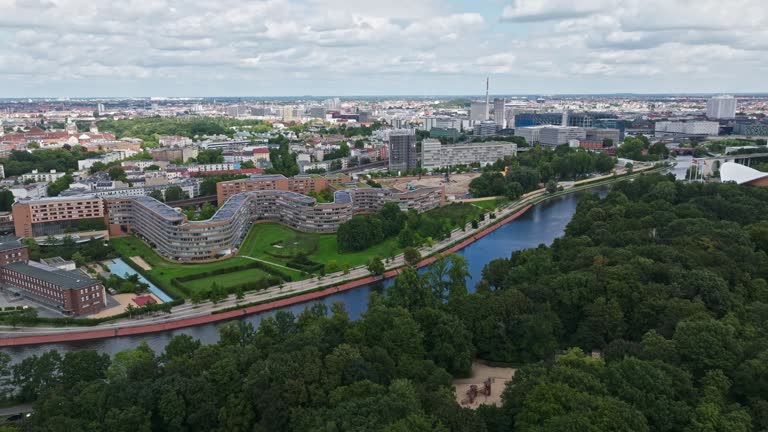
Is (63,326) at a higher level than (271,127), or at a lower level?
lower

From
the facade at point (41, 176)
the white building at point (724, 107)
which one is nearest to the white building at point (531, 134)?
the white building at point (724, 107)

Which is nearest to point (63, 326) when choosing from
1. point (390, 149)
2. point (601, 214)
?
point (601, 214)

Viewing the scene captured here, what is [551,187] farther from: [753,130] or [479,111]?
[479,111]

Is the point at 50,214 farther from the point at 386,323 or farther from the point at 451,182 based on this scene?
the point at 451,182

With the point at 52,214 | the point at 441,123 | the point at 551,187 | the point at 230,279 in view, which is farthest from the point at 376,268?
the point at 441,123

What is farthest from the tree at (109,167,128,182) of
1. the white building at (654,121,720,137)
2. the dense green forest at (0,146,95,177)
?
the white building at (654,121,720,137)
